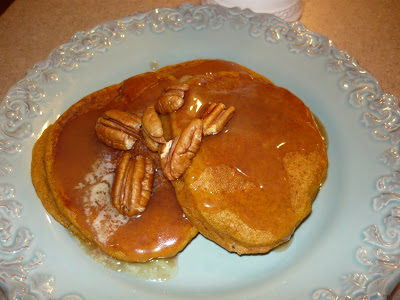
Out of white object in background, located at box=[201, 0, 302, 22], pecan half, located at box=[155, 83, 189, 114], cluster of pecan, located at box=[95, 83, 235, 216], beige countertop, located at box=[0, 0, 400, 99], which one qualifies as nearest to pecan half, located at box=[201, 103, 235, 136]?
cluster of pecan, located at box=[95, 83, 235, 216]

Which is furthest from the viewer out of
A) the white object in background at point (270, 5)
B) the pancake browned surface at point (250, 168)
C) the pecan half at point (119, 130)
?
the white object in background at point (270, 5)

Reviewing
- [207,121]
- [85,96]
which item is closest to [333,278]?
[207,121]

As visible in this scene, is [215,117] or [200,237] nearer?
[215,117]

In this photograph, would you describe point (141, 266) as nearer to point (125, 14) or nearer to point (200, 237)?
point (200, 237)

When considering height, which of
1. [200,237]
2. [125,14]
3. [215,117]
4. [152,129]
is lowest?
[200,237]

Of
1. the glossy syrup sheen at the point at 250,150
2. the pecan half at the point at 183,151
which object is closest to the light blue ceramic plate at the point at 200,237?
the glossy syrup sheen at the point at 250,150

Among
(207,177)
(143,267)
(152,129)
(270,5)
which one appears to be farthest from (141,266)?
(270,5)

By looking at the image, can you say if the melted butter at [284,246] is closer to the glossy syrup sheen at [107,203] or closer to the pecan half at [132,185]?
the glossy syrup sheen at [107,203]

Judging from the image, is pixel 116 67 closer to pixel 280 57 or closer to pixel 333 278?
pixel 280 57
